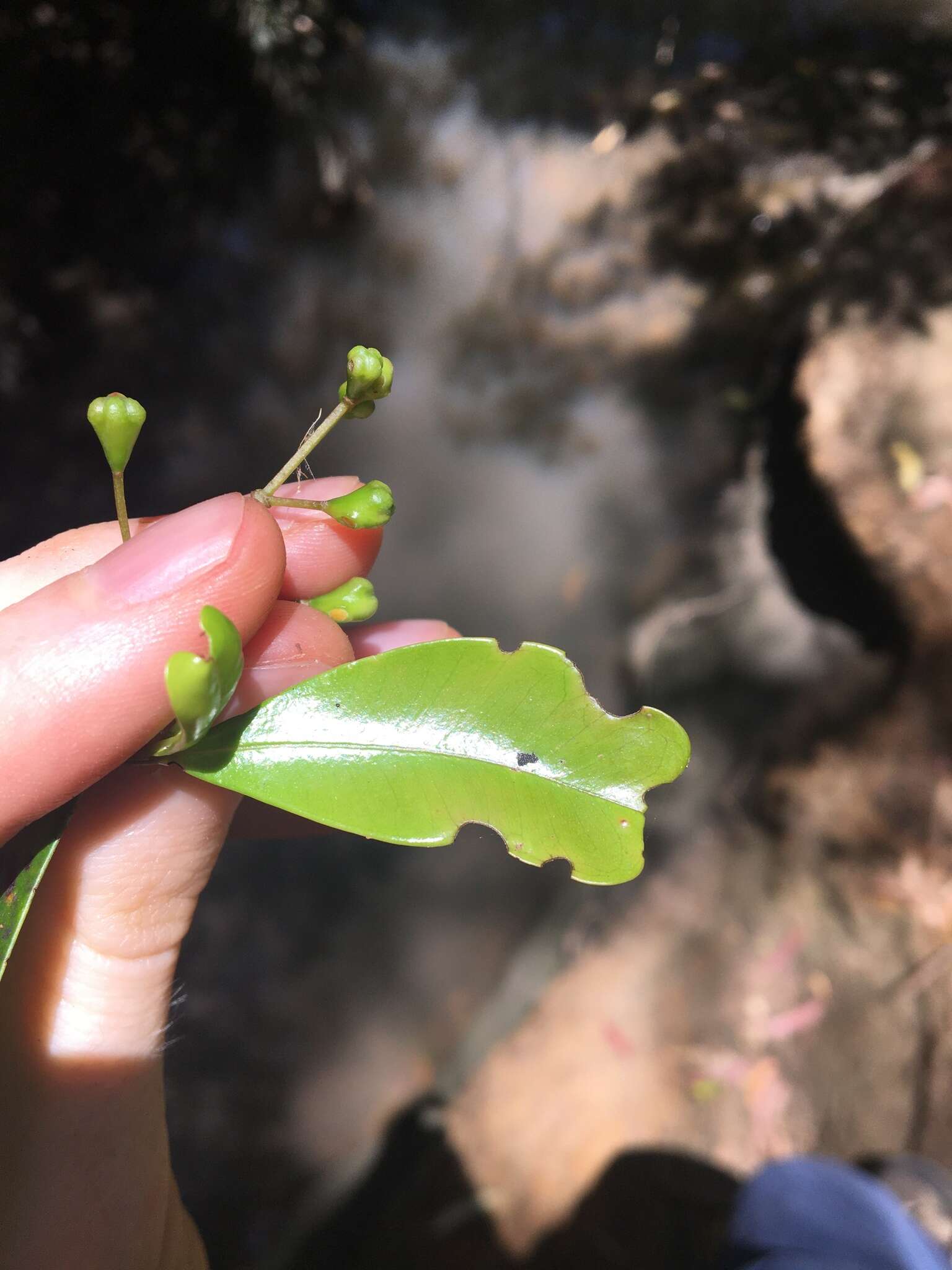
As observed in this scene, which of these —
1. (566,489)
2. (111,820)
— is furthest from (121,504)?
(566,489)

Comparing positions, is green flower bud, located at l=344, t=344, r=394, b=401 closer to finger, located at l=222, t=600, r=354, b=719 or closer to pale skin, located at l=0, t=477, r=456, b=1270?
pale skin, located at l=0, t=477, r=456, b=1270

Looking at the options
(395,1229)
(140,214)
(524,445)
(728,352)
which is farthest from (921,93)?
(395,1229)

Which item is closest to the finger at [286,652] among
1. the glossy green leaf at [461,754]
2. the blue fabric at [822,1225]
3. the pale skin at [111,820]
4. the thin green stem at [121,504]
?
the pale skin at [111,820]

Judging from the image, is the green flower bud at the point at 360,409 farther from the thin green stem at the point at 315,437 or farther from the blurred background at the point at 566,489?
the blurred background at the point at 566,489

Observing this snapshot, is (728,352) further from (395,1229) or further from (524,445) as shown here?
(395,1229)

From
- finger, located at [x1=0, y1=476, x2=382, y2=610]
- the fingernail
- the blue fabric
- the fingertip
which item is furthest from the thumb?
the blue fabric
